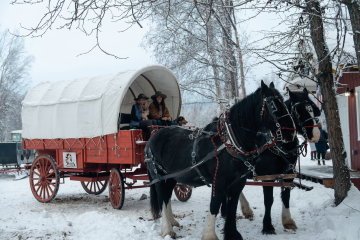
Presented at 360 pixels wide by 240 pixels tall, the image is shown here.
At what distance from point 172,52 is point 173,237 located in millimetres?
11198

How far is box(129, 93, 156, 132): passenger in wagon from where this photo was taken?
6.43 m

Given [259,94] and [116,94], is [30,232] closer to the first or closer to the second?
[116,94]

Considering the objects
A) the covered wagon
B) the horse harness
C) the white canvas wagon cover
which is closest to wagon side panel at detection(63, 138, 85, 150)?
the covered wagon

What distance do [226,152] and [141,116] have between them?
3316 millimetres

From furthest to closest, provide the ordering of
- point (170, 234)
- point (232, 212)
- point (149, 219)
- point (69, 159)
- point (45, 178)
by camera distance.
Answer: point (45, 178)
point (69, 159)
point (149, 219)
point (170, 234)
point (232, 212)

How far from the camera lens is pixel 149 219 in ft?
18.8

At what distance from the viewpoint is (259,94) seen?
404 centimetres

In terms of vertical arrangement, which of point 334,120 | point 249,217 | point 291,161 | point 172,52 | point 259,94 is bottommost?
point 249,217

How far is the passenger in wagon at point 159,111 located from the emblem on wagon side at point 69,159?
2.02m

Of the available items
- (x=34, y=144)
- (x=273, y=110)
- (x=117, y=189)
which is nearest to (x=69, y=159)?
(x=34, y=144)

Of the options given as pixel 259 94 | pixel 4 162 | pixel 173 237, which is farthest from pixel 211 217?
pixel 4 162

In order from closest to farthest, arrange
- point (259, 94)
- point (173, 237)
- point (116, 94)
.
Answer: point (259, 94)
point (173, 237)
point (116, 94)

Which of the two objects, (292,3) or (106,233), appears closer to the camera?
(106,233)

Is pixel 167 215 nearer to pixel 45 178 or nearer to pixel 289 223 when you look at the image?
pixel 289 223
